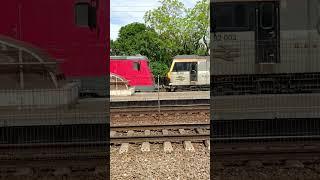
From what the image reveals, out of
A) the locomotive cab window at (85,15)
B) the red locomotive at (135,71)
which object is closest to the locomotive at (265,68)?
the locomotive cab window at (85,15)

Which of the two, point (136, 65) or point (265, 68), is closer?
point (265, 68)

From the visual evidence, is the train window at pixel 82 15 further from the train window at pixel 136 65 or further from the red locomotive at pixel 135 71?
the train window at pixel 136 65

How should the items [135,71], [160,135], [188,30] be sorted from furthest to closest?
1. [188,30]
2. [135,71]
3. [160,135]

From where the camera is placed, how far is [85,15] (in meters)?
6.94

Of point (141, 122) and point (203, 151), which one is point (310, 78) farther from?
point (141, 122)

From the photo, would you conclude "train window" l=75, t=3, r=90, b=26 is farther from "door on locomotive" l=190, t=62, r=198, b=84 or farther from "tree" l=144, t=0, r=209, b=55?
"tree" l=144, t=0, r=209, b=55

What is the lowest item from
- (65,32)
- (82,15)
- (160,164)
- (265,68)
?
(160,164)

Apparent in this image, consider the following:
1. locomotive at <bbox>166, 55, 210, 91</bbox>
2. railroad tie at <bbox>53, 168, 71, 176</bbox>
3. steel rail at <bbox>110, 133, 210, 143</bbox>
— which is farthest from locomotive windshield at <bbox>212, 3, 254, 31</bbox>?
locomotive at <bbox>166, 55, 210, 91</bbox>

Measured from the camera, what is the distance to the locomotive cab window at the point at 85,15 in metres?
6.49

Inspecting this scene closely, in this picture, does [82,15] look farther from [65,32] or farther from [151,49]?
[151,49]

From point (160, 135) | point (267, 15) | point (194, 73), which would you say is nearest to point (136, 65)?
point (194, 73)

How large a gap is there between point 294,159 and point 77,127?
136 inches

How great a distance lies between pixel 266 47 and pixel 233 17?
3.60 ft

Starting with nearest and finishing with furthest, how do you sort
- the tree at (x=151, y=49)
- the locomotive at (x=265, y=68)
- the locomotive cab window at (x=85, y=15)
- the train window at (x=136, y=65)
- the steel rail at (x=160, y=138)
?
the locomotive cab window at (x=85, y=15)
the steel rail at (x=160, y=138)
the locomotive at (x=265, y=68)
the train window at (x=136, y=65)
the tree at (x=151, y=49)
